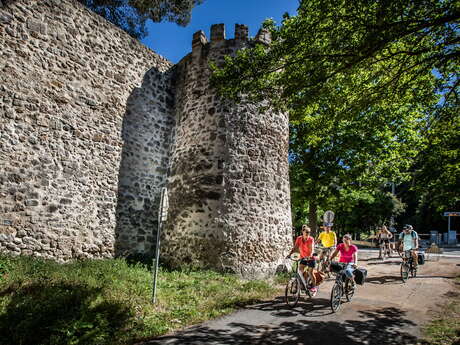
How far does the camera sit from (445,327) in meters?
5.31

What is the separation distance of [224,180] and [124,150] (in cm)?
357

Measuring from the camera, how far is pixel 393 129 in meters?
14.0

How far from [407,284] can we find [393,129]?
7.57 metres

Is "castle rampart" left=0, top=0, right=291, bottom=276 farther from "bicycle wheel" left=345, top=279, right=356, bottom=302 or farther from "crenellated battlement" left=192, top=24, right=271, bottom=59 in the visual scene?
"bicycle wheel" left=345, top=279, right=356, bottom=302

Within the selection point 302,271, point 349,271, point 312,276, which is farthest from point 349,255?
point 302,271

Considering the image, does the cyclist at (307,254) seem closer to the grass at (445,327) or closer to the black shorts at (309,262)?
the black shorts at (309,262)

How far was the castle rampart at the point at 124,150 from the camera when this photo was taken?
758cm

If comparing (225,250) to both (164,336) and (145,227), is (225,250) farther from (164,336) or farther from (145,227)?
(164,336)

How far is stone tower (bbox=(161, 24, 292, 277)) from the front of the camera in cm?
913

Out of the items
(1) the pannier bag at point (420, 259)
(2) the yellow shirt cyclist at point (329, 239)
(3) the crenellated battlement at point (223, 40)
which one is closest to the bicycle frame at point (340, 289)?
(2) the yellow shirt cyclist at point (329, 239)

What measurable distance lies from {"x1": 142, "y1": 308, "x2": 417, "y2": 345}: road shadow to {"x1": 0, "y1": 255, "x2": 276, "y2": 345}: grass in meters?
0.60

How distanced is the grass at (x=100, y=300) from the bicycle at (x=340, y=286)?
178 cm

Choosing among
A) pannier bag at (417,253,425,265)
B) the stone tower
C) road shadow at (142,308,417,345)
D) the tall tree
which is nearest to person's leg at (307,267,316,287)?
road shadow at (142,308,417,345)

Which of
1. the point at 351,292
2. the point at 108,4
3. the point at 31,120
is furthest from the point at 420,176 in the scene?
the point at 108,4
